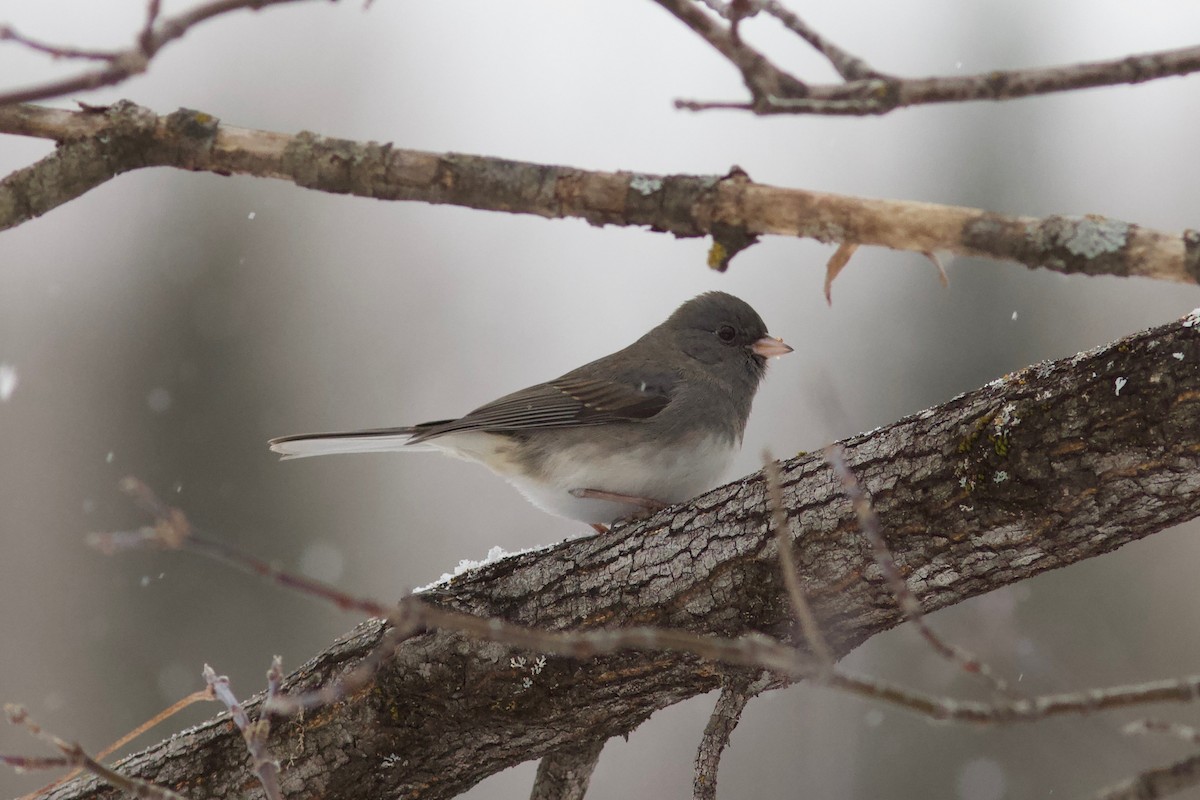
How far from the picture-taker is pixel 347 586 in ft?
24.0

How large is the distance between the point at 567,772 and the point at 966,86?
78.3 inches

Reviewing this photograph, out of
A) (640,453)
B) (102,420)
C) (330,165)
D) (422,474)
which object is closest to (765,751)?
(422,474)

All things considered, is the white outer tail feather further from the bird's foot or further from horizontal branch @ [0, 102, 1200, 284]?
horizontal branch @ [0, 102, 1200, 284]

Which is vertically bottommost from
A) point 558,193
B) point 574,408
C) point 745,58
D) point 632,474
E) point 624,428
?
point 745,58

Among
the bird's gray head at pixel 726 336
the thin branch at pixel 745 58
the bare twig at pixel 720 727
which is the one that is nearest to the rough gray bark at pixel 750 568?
the bare twig at pixel 720 727

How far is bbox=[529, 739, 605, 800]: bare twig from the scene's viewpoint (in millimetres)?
2561

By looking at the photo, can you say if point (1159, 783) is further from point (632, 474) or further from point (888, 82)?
point (632, 474)

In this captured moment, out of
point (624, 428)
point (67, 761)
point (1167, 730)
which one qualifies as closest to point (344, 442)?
point (624, 428)

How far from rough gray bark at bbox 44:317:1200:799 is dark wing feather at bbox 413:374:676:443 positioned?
0.99 meters

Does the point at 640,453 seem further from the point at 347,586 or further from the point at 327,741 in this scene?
the point at 347,586

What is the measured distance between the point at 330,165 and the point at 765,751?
19.4ft

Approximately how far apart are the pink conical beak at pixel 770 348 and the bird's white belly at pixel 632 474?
0.53m

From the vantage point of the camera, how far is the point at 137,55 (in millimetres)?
1172

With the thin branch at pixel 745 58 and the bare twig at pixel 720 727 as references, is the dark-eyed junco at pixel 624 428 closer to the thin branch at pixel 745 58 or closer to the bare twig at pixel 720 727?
the bare twig at pixel 720 727
